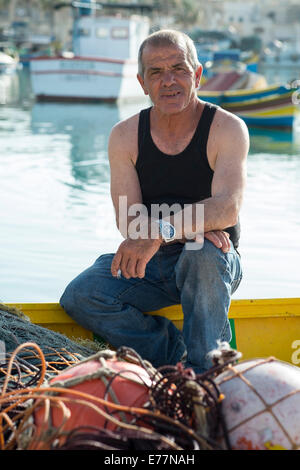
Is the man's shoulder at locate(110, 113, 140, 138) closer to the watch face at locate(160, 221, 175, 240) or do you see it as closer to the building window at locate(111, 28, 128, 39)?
the watch face at locate(160, 221, 175, 240)

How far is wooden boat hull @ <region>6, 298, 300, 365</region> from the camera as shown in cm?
327

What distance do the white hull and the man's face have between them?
22543mm

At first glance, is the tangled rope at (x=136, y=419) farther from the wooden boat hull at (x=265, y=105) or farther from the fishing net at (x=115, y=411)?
the wooden boat hull at (x=265, y=105)

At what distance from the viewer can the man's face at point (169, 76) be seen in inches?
117

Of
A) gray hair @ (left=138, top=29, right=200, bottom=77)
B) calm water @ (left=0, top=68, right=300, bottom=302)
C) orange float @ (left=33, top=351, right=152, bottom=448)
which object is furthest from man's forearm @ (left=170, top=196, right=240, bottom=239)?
calm water @ (left=0, top=68, right=300, bottom=302)

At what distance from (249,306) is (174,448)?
161 cm

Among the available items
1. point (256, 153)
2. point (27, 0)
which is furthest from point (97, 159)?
point (27, 0)

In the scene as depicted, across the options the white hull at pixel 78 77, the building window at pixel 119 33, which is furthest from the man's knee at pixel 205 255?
the building window at pixel 119 33

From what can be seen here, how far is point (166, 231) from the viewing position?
280cm

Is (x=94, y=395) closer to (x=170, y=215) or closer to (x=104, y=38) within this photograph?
(x=170, y=215)

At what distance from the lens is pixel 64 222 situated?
760 cm

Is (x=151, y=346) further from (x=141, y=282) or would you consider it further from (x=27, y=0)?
(x=27, y=0)

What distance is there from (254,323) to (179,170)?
89 cm

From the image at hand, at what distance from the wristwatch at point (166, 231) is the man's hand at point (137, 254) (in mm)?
32
